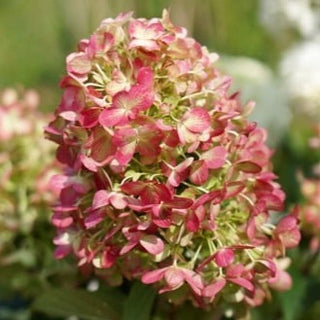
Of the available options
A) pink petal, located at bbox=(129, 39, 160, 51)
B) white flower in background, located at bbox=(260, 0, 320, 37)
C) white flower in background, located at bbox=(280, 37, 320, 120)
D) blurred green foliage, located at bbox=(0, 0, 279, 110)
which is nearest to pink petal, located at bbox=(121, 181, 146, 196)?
pink petal, located at bbox=(129, 39, 160, 51)

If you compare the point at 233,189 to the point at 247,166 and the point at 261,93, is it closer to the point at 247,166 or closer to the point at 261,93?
the point at 247,166

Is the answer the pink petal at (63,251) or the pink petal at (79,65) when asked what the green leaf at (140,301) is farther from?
the pink petal at (79,65)

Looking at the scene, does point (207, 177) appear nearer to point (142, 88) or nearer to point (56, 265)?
point (142, 88)

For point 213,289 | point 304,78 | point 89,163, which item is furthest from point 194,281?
point 304,78

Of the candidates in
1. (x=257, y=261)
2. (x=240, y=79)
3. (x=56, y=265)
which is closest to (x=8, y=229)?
(x=56, y=265)

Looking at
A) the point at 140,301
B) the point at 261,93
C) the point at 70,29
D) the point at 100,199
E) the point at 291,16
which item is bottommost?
the point at 70,29

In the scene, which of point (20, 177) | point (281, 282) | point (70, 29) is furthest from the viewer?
point (70, 29)

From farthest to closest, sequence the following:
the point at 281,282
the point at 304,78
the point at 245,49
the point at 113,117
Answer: the point at 245,49 < the point at 304,78 < the point at 281,282 < the point at 113,117
